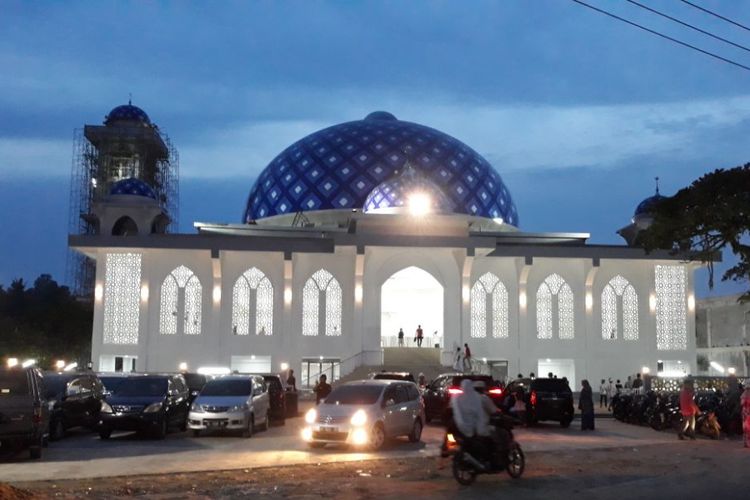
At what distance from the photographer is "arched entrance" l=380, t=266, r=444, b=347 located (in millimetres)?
43906

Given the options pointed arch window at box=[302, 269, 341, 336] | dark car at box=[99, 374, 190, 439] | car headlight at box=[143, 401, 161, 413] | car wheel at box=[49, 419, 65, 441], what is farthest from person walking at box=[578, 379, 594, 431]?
pointed arch window at box=[302, 269, 341, 336]

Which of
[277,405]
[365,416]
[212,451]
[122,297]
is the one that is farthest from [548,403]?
[122,297]

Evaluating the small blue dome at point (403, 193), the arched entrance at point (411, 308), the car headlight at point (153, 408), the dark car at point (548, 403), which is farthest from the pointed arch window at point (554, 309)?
the car headlight at point (153, 408)

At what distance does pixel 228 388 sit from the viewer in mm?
18188

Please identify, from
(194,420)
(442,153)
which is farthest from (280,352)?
(194,420)

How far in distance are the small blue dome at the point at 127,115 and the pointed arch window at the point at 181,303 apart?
18644mm

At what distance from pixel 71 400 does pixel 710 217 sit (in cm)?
1326

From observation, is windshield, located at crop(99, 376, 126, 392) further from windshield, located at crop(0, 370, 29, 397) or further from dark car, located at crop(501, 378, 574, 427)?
dark car, located at crop(501, 378, 574, 427)

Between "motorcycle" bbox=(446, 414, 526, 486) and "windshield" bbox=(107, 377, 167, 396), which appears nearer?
"motorcycle" bbox=(446, 414, 526, 486)

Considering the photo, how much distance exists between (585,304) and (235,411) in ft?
77.2

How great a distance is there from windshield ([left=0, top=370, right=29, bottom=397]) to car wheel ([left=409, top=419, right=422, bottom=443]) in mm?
6501

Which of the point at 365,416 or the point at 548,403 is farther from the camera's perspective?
the point at 548,403

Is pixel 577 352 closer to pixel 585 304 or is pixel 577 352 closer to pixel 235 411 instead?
pixel 585 304

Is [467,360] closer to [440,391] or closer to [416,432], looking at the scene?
[440,391]
